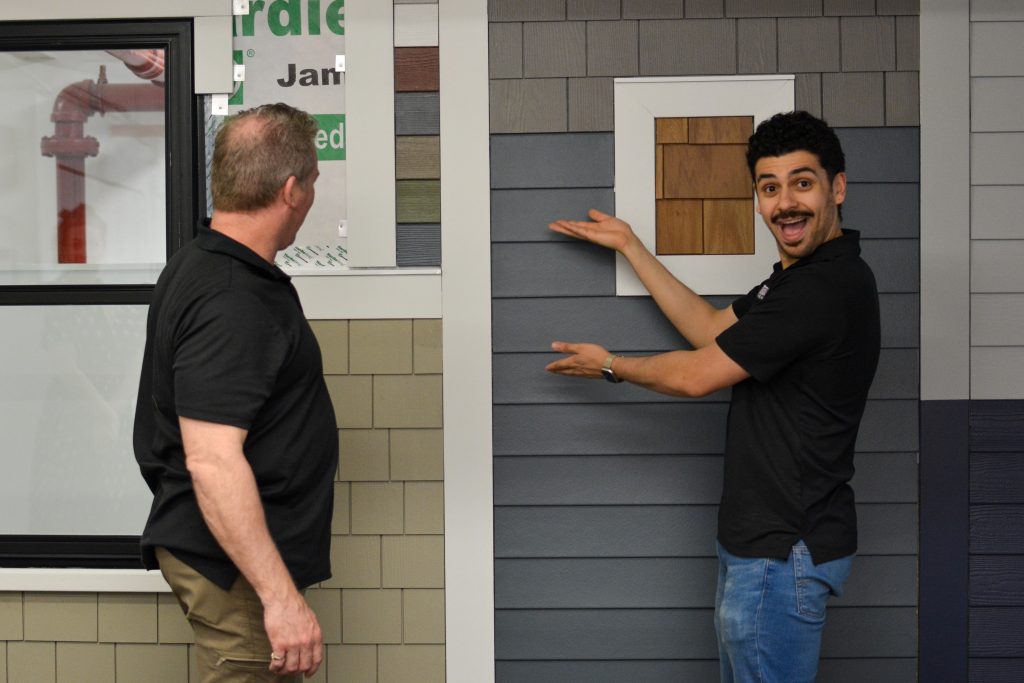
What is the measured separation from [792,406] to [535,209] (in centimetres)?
99

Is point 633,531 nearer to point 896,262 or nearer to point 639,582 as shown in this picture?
point 639,582

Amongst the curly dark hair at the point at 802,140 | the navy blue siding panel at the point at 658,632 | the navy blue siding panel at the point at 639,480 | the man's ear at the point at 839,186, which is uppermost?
the curly dark hair at the point at 802,140

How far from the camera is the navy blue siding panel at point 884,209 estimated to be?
2.75 metres

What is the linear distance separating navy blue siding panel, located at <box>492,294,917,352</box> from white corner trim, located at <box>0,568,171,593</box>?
3.97 ft

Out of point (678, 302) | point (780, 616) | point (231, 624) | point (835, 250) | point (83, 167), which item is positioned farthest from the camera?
point (83, 167)

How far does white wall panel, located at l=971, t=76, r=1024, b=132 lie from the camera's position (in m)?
2.73

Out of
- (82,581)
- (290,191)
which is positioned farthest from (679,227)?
(82,581)

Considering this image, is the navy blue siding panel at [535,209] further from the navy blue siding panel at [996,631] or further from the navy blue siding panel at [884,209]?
the navy blue siding panel at [996,631]

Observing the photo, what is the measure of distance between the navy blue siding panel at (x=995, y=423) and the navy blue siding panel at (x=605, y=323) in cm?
27

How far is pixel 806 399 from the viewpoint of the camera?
85.4 inches

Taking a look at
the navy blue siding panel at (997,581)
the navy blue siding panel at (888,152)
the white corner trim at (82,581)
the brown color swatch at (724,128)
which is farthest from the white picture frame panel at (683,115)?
the white corner trim at (82,581)

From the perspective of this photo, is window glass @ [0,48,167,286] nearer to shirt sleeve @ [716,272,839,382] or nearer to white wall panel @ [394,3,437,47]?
white wall panel @ [394,3,437,47]

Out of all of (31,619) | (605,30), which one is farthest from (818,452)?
(31,619)

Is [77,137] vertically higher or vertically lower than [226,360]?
higher
